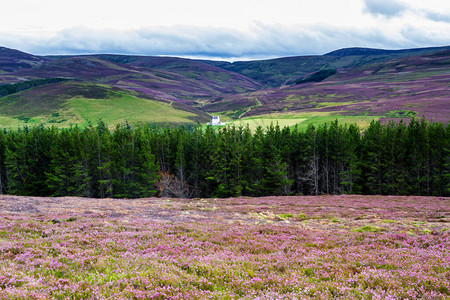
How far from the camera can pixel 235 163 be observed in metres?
62.1

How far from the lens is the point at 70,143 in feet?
200

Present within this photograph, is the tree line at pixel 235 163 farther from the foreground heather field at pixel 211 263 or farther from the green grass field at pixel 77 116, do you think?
the green grass field at pixel 77 116

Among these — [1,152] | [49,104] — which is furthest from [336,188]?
[49,104]

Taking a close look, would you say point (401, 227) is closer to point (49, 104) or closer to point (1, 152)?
point (1, 152)

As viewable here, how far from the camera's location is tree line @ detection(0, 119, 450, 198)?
186 ft

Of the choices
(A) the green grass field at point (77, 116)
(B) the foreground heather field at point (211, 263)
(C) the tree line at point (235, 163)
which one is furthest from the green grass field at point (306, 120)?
(B) the foreground heather field at point (211, 263)

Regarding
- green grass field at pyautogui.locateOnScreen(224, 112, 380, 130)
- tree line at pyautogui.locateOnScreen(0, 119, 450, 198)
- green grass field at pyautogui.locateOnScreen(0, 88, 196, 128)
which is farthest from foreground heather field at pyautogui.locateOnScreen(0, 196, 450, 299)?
green grass field at pyautogui.locateOnScreen(0, 88, 196, 128)

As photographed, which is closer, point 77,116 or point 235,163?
point 235,163

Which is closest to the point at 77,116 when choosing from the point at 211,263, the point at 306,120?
the point at 306,120

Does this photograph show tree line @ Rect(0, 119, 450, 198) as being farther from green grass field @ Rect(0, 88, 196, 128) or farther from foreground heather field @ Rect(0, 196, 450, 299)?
green grass field @ Rect(0, 88, 196, 128)

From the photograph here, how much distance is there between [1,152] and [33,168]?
10320 mm

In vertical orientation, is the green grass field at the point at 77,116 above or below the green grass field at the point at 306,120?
above

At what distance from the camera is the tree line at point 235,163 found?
56.7 m

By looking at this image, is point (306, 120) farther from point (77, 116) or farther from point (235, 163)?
point (77, 116)
